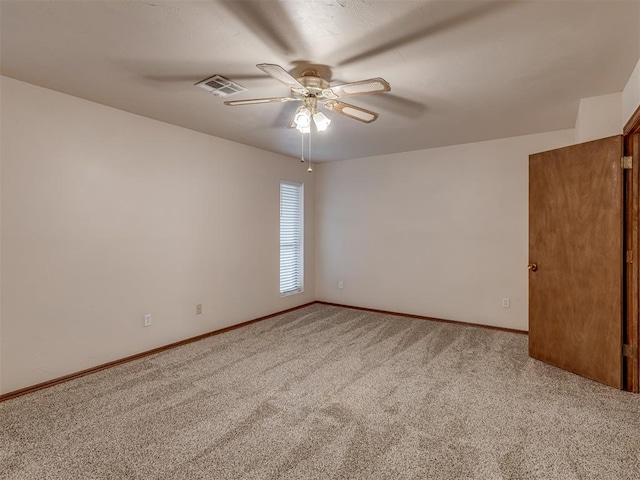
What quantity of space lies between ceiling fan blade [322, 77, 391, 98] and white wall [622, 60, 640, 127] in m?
1.79

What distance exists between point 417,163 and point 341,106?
104 inches

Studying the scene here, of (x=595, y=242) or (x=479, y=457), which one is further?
(x=595, y=242)

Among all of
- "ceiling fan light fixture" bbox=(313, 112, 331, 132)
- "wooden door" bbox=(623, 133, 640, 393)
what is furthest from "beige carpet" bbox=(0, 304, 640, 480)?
"ceiling fan light fixture" bbox=(313, 112, 331, 132)

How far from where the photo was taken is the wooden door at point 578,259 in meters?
2.65

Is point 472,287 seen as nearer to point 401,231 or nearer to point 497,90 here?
point 401,231

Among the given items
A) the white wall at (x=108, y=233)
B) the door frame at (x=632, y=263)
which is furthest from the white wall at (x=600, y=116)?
the white wall at (x=108, y=233)

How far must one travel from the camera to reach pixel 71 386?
2.70 metres

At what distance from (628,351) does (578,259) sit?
775 millimetres

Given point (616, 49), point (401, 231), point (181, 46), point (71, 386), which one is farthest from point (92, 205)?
point (616, 49)

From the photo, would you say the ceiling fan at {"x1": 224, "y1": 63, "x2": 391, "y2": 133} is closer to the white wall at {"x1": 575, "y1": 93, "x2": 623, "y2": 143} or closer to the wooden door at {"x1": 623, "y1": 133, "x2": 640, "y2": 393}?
the white wall at {"x1": 575, "y1": 93, "x2": 623, "y2": 143}

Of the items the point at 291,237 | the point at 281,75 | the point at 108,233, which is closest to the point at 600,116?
the point at 281,75

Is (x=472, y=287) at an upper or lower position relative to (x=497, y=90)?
lower

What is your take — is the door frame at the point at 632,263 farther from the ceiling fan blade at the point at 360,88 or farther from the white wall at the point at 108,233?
the white wall at the point at 108,233

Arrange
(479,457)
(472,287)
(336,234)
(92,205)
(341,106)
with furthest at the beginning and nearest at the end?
(336,234) < (472,287) < (92,205) < (341,106) < (479,457)
